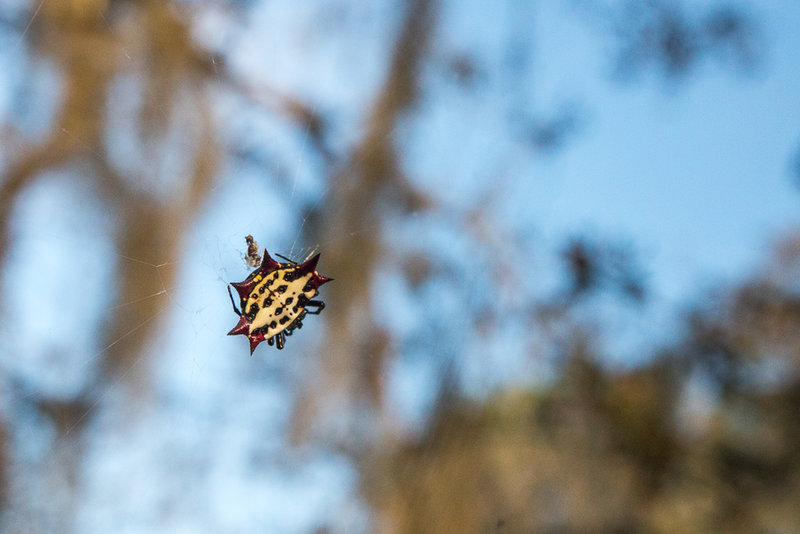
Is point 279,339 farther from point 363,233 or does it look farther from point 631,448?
point 631,448

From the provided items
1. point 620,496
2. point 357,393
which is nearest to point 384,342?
point 357,393

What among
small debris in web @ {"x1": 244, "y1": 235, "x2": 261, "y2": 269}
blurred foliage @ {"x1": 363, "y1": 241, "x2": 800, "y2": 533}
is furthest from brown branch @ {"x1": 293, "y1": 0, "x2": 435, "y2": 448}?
small debris in web @ {"x1": 244, "y1": 235, "x2": 261, "y2": 269}

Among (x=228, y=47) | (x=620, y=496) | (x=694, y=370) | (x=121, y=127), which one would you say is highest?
(x=228, y=47)

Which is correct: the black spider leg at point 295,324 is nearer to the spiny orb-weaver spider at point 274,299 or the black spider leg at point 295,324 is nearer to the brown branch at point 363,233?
the spiny orb-weaver spider at point 274,299

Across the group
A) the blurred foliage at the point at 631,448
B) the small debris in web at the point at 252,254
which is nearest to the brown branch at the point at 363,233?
the blurred foliage at the point at 631,448

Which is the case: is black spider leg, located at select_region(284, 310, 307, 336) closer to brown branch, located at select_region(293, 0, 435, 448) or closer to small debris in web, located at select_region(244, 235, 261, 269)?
small debris in web, located at select_region(244, 235, 261, 269)

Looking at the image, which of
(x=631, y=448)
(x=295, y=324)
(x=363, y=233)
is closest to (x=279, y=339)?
(x=295, y=324)

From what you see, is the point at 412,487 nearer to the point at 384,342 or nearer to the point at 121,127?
the point at 384,342

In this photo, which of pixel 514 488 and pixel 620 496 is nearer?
pixel 514 488
